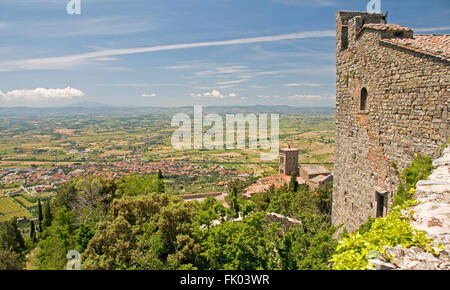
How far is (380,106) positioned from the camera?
6.35m

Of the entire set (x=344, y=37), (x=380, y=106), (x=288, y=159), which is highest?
(x=344, y=37)

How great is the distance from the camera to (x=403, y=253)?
3109mm

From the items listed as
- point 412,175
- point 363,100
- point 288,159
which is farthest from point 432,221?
point 288,159

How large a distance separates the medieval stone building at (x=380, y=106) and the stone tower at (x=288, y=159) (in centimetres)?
3813

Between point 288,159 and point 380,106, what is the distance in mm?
41328

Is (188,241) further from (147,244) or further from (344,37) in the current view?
(344,37)

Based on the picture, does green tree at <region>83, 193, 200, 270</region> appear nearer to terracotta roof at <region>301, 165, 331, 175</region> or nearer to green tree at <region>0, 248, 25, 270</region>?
green tree at <region>0, 248, 25, 270</region>

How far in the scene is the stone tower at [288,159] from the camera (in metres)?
46.3

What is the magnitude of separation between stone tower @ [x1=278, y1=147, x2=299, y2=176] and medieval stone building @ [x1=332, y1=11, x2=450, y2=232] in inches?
1501

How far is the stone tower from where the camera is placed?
152 ft

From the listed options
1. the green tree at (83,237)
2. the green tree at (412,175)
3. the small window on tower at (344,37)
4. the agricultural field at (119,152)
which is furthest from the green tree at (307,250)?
the agricultural field at (119,152)

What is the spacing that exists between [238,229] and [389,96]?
184 inches

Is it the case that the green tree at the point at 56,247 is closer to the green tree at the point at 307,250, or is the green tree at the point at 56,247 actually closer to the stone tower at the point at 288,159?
the green tree at the point at 307,250
